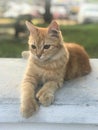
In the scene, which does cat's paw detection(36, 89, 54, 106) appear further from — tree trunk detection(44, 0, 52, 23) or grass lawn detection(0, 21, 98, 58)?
tree trunk detection(44, 0, 52, 23)

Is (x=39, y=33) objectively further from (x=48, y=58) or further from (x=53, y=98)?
(x=53, y=98)

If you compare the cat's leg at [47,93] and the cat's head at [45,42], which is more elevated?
the cat's head at [45,42]

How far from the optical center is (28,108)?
5.71 ft

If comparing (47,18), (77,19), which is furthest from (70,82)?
(77,19)

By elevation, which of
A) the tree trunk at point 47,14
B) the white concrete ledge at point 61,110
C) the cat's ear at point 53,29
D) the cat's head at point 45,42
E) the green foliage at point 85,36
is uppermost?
the cat's ear at point 53,29

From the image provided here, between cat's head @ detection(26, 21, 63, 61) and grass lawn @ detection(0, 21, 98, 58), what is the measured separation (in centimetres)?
263

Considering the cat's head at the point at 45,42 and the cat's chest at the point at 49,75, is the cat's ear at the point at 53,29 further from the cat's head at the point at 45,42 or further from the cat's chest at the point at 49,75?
the cat's chest at the point at 49,75

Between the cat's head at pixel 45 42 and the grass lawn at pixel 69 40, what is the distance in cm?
263

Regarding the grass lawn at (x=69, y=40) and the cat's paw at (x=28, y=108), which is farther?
the grass lawn at (x=69, y=40)

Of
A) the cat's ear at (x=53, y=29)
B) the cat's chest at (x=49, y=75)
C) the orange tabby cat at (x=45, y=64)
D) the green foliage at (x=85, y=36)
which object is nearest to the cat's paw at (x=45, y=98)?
the orange tabby cat at (x=45, y=64)

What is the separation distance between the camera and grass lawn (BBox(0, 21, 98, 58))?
486cm

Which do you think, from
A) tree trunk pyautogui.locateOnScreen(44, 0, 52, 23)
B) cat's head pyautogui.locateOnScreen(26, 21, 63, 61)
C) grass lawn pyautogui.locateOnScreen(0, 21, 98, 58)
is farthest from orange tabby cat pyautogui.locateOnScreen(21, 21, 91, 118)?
tree trunk pyautogui.locateOnScreen(44, 0, 52, 23)

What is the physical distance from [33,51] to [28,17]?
13.6ft

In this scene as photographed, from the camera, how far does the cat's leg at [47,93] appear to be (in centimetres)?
179
